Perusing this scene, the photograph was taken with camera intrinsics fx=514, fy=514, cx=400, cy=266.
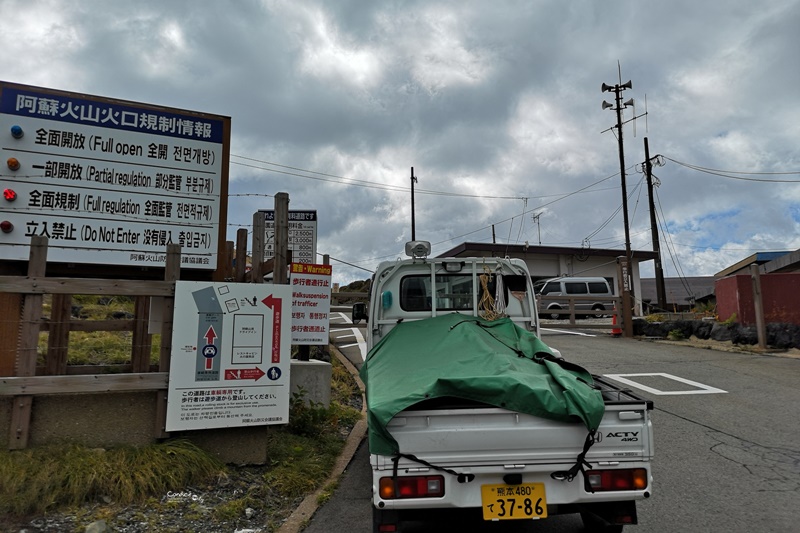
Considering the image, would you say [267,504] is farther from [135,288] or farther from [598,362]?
[598,362]

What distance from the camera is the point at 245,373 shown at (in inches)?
195

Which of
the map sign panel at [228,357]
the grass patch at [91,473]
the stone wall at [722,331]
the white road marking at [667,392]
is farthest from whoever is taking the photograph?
the stone wall at [722,331]

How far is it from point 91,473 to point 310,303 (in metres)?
3.04

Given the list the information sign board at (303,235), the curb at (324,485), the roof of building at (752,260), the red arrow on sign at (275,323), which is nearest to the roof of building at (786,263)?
the roof of building at (752,260)

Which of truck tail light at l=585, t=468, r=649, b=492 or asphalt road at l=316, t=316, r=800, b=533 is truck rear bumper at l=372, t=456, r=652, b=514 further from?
asphalt road at l=316, t=316, r=800, b=533

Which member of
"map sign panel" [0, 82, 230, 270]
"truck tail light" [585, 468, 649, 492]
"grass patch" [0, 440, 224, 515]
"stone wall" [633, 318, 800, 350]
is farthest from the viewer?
"stone wall" [633, 318, 800, 350]

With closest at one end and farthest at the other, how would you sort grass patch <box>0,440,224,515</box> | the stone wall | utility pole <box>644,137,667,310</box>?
grass patch <box>0,440,224,515</box>
the stone wall
utility pole <box>644,137,667,310</box>

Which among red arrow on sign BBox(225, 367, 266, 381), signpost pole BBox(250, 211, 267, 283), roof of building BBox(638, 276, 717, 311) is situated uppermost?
roof of building BBox(638, 276, 717, 311)

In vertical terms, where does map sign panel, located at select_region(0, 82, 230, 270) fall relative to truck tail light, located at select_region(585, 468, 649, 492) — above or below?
above

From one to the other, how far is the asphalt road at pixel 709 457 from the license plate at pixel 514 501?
110 centimetres

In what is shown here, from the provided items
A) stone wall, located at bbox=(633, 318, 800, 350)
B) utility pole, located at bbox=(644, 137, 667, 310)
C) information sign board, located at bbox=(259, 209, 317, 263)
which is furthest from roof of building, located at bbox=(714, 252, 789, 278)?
information sign board, located at bbox=(259, 209, 317, 263)

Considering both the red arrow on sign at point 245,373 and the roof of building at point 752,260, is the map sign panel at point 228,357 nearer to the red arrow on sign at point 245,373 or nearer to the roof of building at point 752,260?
the red arrow on sign at point 245,373

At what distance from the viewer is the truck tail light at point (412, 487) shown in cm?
307

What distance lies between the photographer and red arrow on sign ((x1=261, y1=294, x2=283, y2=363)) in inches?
202
